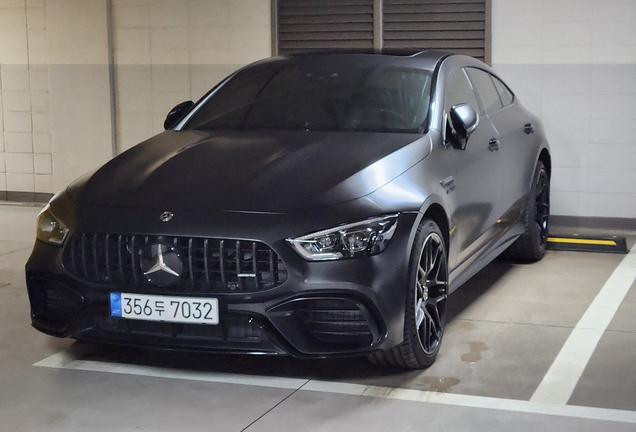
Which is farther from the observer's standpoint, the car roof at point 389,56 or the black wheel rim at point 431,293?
the car roof at point 389,56

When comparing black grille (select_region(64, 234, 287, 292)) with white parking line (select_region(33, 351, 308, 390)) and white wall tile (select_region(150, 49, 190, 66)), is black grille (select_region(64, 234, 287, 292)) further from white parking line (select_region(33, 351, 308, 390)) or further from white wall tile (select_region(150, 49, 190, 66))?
white wall tile (select_region(150, 49, 190, 66))

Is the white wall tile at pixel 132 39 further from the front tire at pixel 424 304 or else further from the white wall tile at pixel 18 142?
the front tire at pixel 424 304

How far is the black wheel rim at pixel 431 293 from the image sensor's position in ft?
12.2

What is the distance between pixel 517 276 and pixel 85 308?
305 centimetres

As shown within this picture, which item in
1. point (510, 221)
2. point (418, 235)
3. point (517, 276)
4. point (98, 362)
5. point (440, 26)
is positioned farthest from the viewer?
point (440, 26)

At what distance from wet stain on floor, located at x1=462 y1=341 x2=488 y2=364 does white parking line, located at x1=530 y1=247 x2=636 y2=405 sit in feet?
1.05

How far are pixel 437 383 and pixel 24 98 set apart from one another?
6831 millimetres

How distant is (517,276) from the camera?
5.77m

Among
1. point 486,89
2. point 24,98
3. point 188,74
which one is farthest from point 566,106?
point 24,98

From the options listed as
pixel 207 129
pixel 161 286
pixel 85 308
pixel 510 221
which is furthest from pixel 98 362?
pixel 510 221

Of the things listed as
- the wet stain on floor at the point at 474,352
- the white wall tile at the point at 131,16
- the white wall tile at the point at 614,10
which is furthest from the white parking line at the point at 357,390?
the white wall tile at the point at 131,16

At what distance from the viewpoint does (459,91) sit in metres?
4.70

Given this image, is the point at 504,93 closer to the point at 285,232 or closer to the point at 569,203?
the point at 569,203

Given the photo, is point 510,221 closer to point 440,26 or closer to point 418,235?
point 418,235
